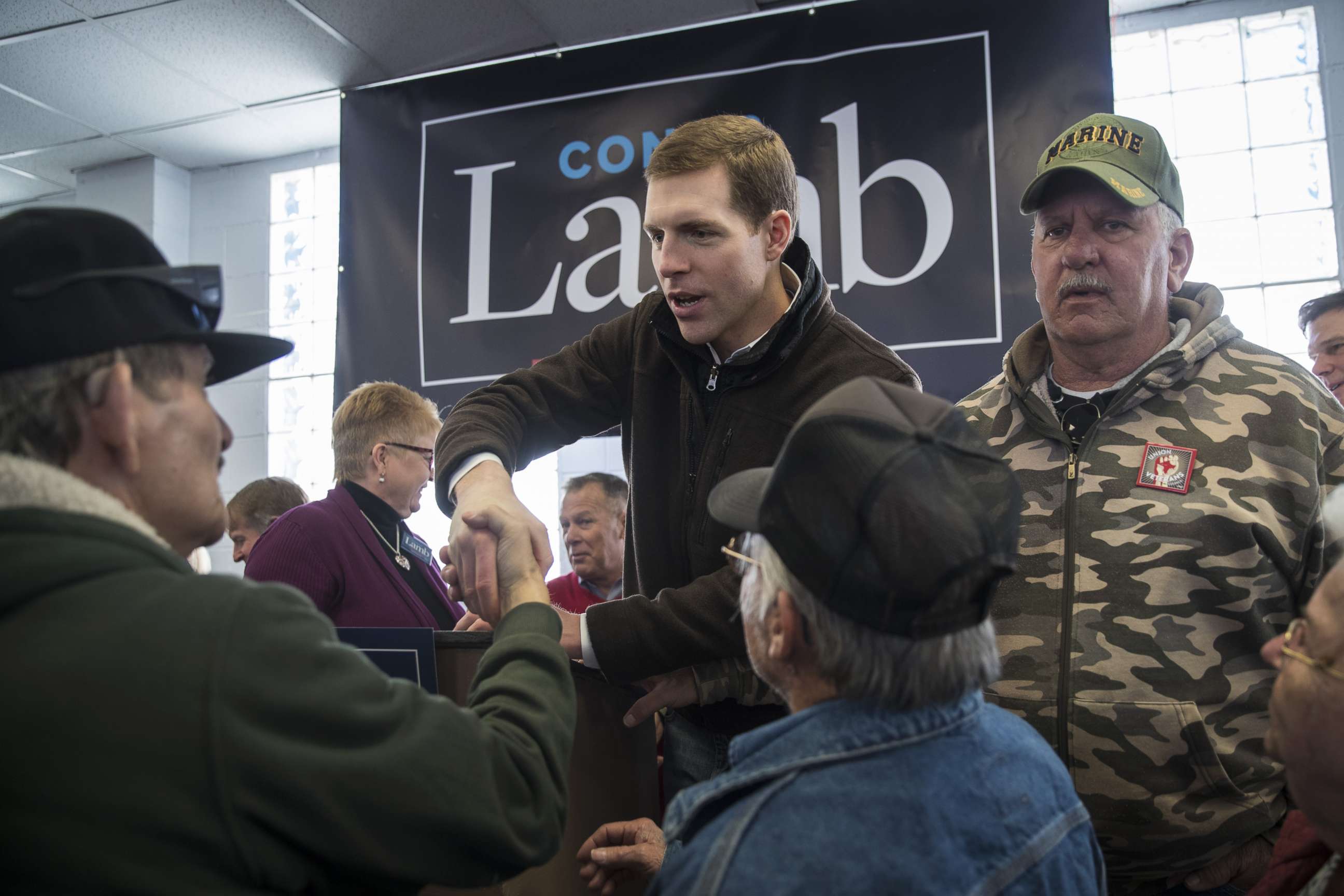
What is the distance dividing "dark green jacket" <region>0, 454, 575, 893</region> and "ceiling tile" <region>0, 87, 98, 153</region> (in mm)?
5230

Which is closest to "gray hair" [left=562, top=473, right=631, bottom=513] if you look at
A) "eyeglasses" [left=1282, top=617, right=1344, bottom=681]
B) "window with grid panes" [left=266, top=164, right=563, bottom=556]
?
"window with grid panes" [left=266, top=164, right=563, bottom=556]

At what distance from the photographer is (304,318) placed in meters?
5.77

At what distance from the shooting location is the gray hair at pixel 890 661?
933 millimetres

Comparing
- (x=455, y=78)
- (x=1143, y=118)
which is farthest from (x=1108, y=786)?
(x=1143, y=118)

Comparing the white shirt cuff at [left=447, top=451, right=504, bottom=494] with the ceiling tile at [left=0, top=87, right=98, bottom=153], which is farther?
the ceiling tile at [left=0, top=87, right=98, bottom=153]

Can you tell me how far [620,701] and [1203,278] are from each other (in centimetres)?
407

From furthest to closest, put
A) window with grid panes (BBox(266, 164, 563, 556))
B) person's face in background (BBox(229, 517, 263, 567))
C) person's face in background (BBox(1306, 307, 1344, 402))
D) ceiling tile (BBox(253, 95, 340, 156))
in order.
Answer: window with grid panes (BBox(266, 164, 563, 556)), ceiling tile (BBox(253, 95, 340, 156)), person's face in background (BBox(229, 517, 263, 567)), person's face in background (BBox(1306, 307, 1344, 402))

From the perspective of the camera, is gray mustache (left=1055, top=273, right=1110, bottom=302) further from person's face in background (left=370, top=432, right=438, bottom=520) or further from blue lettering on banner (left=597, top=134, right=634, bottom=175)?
blue lettering on banner (left=597, top=134, right=634, bottom=175)

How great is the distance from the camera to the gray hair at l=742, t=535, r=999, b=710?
3.06 ft

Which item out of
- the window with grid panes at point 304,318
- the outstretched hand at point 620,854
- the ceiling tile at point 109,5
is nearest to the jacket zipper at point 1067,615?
the outstretched hand at point 620,854

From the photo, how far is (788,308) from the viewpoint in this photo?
5.18ft

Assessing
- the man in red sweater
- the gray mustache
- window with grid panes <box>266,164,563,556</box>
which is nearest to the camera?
the gray mustache

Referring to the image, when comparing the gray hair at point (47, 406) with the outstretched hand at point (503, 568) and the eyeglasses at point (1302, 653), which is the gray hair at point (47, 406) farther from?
the eyeglasses at point (1302, 653)

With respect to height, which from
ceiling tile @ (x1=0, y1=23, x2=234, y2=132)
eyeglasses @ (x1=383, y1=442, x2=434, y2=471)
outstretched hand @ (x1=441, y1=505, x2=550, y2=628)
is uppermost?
ceiling tile @ (x1=0, y1=23, x2=234, y2=132)
